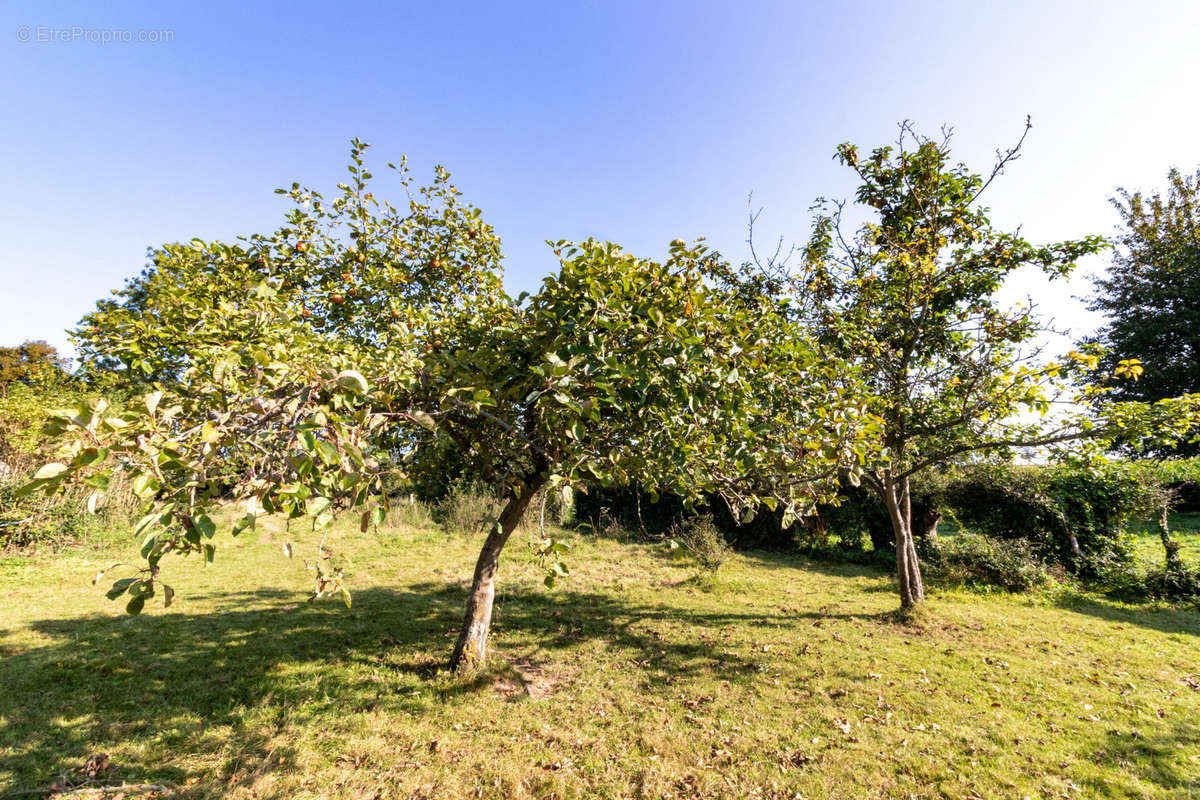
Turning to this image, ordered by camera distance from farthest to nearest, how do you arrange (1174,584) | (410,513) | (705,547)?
1. (410,513)
2. (705,547)
3. (1174,584)

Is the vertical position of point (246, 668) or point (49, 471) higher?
point (49, 471)

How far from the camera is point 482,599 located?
6.32 metres

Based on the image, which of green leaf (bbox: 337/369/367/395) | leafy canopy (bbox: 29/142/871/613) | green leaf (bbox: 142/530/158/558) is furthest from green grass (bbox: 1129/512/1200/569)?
green leaf (bbox: 142/530/158/558)

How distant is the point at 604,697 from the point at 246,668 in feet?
15.4

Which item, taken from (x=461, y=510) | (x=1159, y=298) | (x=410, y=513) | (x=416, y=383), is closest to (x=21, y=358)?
(x=410, y=513)

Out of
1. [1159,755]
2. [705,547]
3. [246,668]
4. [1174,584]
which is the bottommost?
[246,668]

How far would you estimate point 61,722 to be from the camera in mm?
4652

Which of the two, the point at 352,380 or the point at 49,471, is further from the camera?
the point at 352,380

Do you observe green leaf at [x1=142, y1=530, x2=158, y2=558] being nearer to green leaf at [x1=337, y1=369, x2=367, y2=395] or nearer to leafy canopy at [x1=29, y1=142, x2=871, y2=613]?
leafy canopy at [x1=29, y1=142, x2=871, y2=613]

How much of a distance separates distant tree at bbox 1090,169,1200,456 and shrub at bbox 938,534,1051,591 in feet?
61.4

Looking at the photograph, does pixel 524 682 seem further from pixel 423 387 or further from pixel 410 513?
pixel 410 513

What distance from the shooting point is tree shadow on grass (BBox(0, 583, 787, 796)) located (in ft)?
14.3

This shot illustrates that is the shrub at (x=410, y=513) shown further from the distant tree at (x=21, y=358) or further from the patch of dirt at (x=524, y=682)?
the distant tree at (x=21, y=358)

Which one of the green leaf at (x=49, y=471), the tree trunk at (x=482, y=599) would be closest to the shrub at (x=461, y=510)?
the tree trunk at (x=482, y=599)
